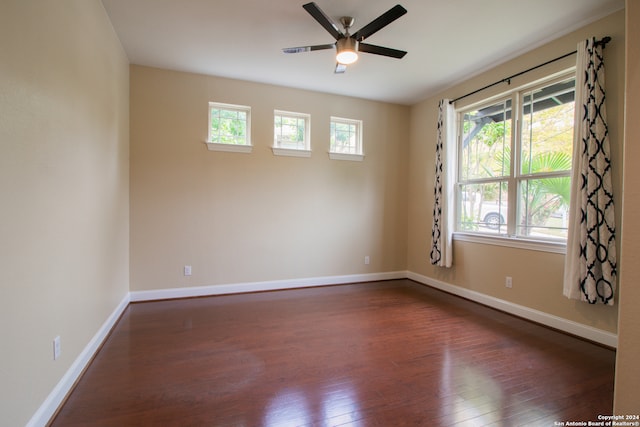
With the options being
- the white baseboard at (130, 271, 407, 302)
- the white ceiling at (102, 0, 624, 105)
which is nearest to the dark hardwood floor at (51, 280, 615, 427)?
the white baseboard at (130, 271, 407, 302)

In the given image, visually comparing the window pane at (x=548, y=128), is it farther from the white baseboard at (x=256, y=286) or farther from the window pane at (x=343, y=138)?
the white baseboard at (x=256, y=286)

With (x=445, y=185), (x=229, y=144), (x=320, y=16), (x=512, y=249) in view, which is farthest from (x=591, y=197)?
(x=229, y=144)

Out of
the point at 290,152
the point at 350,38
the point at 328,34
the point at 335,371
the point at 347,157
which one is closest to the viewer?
the point at 335,371

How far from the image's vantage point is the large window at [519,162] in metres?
2.90

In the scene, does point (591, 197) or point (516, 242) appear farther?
point (516, 242)

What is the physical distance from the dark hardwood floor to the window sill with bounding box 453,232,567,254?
81 centimetres

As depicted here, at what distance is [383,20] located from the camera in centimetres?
220

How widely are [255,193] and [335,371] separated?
260cm

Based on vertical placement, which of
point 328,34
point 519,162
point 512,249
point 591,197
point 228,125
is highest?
point 328,34

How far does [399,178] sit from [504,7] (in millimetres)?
2744

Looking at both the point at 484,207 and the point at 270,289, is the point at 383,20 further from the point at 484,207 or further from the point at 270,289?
the point at 270,289

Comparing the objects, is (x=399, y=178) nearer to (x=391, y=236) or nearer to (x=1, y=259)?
(x=391, y=236)

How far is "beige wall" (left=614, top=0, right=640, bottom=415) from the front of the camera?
4.21 ft

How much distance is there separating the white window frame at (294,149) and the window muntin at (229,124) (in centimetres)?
37
